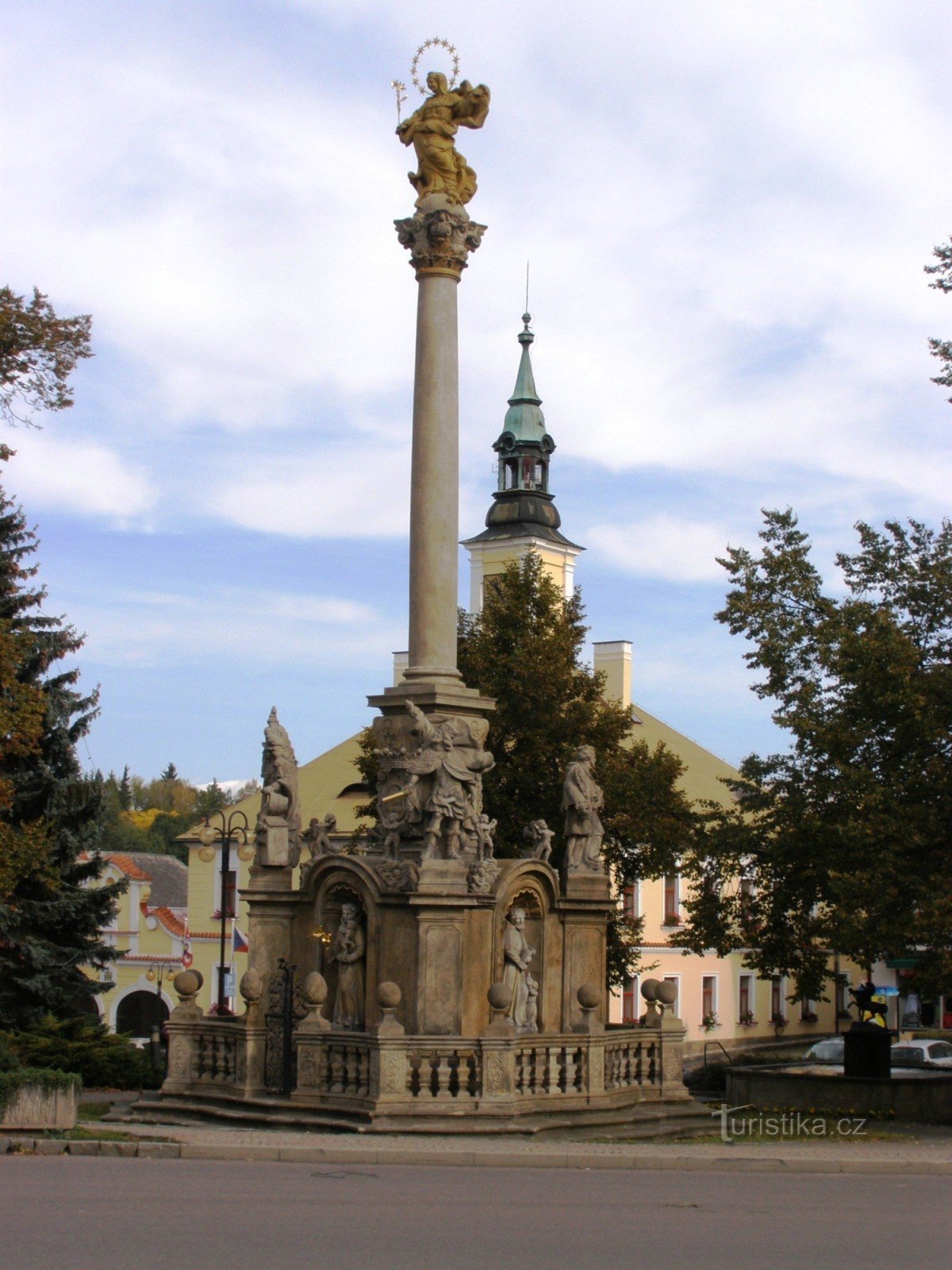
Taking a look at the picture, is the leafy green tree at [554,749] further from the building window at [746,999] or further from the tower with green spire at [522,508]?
the tower with green spire at [522,508]

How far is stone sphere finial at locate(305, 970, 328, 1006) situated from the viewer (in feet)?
58.1

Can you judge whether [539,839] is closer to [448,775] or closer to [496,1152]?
[448,775]

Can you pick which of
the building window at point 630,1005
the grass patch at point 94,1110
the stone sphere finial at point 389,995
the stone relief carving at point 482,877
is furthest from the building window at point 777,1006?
the stone sphere finial at point 389,995

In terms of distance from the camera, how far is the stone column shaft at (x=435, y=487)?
20.2 m

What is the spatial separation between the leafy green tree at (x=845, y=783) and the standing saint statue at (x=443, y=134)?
8.37m

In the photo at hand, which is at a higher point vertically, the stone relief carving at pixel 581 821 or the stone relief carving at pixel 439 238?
the stone relief carving at pixel 439 238

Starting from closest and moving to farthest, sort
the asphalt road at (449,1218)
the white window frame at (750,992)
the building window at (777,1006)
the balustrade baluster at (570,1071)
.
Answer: the asphalt road at (449,1218)
the balustrade baluster at (570,1071)
the white window frame at (750,992)
the building window at (777,1006)

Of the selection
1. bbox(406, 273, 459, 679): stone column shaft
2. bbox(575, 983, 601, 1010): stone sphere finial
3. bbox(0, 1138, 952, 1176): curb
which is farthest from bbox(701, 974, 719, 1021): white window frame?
bbox(0, 1138, 952, 1176): curb

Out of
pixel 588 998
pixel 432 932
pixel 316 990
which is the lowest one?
pixel 588 998

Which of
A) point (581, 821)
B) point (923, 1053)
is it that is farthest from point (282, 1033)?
point (923, 1053)

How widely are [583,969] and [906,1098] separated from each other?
16.5 feet

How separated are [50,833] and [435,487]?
13.2 m

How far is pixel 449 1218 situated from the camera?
38.9ft

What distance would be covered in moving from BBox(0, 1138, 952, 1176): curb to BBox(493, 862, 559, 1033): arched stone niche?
3.70m
